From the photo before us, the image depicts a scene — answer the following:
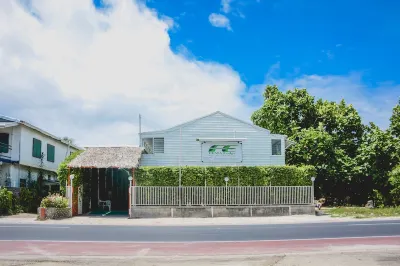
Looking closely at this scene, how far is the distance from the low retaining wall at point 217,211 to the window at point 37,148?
38.0 ft

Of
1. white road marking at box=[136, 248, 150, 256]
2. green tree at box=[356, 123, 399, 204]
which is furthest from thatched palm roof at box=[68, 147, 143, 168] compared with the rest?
green tree at box=[356, 123, 399, 204]

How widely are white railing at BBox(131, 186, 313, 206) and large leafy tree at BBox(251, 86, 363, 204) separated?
31.4 ft

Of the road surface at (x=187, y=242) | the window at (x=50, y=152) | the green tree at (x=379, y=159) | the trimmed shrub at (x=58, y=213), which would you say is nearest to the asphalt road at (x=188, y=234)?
the road surface at (x=187, y=242)

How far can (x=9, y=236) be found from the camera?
1697cm

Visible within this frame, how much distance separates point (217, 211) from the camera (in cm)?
2738

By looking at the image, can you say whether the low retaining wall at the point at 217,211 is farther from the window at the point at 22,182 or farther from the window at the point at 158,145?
the window at the point at 22,182

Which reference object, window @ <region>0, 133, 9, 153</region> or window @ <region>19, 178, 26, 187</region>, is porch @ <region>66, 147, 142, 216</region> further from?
window @ <region>0, 133, 9, 153</region>

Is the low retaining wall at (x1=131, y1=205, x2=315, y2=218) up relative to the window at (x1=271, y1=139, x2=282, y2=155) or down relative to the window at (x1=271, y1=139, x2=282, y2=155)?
down

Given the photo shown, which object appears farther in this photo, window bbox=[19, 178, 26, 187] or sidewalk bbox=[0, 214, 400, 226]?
window bbox=[19, 178, 26, 187]

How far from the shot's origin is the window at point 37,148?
112 feet

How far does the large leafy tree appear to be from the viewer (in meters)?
37.2

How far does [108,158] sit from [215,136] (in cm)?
855

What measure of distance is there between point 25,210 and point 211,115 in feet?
46.5

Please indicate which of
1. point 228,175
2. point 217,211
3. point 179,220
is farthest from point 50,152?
point 217,211
